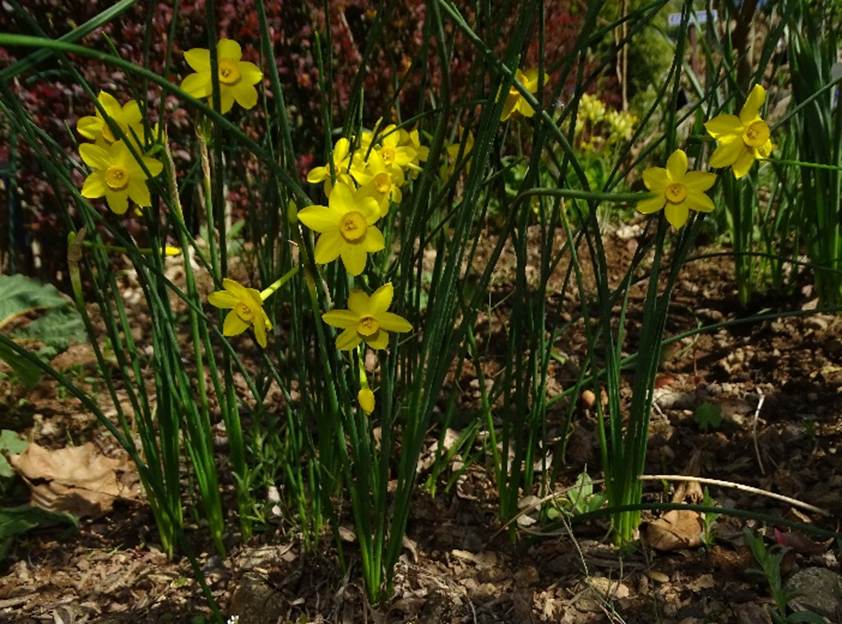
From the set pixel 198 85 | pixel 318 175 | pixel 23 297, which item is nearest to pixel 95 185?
pixel 198 85

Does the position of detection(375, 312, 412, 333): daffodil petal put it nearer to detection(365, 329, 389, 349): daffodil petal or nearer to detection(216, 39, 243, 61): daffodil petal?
detection(365, 329, 389, 349): daffodil petal

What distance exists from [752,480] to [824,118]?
921 mm

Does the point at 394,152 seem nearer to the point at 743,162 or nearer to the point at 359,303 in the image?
the point at 359,303

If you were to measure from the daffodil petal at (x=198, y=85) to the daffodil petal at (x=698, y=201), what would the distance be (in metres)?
0.66

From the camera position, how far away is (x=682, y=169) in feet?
3.49

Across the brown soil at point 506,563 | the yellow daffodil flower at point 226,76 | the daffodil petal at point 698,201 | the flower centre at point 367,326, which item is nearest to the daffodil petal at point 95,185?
the yellow daffodil flower at point 226,76

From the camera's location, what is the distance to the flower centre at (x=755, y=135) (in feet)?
3.54

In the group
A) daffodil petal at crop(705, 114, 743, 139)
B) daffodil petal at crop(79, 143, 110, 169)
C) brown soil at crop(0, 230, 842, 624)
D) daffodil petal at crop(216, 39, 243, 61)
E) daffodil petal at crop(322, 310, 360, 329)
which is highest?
daffodil petal at crop(216, 39, 243, 61)

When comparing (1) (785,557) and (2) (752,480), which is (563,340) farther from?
(1) (785,557)

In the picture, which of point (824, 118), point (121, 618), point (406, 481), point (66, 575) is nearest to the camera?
point (406, 481)

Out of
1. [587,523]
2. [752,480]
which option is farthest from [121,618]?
[752,480]

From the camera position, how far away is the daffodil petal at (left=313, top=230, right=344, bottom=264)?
96 centimetres

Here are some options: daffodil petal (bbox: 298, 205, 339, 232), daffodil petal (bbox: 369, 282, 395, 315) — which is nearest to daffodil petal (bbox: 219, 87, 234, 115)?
daffodil petal (bbox: 298, 205, 339, 232)

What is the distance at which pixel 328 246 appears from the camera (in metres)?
0.97
